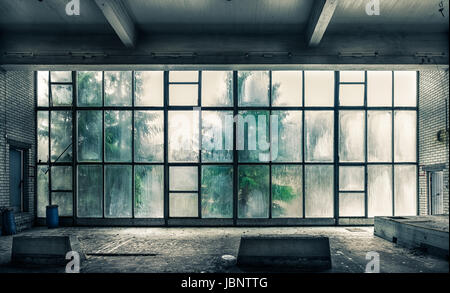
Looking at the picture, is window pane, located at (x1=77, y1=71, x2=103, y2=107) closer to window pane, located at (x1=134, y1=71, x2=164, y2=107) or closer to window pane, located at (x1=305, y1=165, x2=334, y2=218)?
window pane, located at (x1=134, y1=71, x2=164, y2=107)

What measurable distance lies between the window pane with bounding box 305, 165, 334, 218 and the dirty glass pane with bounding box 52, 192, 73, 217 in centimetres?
873

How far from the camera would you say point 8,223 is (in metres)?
9.52

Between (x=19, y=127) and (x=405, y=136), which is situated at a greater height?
(x=19, y=127)

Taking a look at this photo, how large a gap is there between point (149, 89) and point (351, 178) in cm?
823

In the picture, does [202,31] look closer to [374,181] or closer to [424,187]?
[374,181]

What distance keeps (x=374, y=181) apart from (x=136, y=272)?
9.05 m

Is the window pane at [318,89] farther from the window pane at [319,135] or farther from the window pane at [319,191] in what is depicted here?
the window pane at [319,191]

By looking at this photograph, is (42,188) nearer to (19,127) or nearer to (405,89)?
(19,127)

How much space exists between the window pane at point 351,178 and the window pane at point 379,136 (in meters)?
0.64

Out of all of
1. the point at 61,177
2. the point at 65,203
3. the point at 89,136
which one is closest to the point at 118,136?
the point at 89,136

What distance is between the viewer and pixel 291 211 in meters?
11.0

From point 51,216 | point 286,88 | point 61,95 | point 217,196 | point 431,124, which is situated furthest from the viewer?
point 61,95

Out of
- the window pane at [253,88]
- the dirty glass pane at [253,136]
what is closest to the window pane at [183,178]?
the dirty glass pane at [253,136]

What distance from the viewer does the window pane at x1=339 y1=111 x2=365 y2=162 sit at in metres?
11.2
